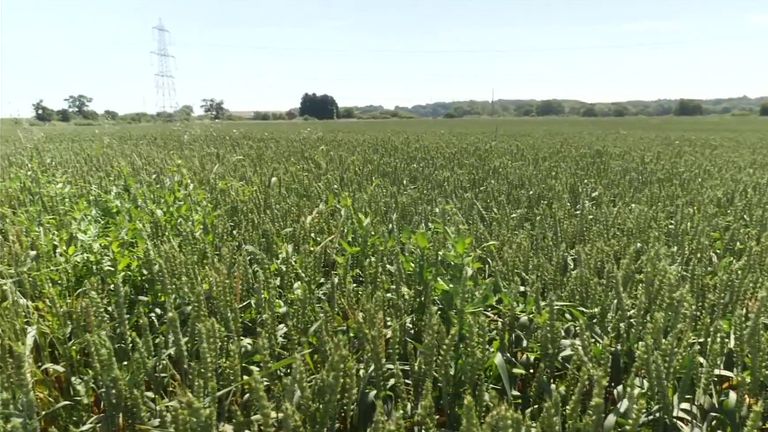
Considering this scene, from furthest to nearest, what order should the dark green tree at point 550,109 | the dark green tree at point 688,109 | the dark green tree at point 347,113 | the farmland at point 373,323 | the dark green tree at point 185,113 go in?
the dark green tree at point 550,109, the dark green tree at point 347,113, the dark green tree at point 688,109, the dark green tree at point 185,113, the farmland at point 373,323

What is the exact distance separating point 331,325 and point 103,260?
61.6 inches

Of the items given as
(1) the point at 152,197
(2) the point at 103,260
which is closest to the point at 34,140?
(1) the point at 152,197

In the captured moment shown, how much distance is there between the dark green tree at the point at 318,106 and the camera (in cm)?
7950

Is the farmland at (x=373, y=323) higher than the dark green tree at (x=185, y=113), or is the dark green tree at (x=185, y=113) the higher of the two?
the dark green tree at (x=185, y=113)

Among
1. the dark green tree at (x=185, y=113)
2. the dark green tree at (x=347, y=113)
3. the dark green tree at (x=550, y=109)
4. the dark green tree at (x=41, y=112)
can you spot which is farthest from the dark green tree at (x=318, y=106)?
the dark green tree at (x=185, y=113)

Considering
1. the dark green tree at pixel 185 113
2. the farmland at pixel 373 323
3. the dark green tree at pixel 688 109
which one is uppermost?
the dark green tree at pixel 688 109

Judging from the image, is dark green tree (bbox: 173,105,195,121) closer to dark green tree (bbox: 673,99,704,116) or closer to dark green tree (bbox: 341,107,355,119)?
dark green tree (bbox: 341,107,355,119)

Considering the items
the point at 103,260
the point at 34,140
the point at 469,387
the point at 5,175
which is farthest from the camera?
the point at 34,140

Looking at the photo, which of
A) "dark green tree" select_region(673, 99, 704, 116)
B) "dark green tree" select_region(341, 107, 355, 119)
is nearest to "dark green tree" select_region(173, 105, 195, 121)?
"dark green tree" select_region(341, 107, 355, 119)

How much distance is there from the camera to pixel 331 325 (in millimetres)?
1932

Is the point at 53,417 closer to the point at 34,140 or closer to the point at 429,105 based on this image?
the point at 34,140

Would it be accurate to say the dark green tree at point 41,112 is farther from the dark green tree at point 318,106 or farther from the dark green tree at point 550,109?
the dark green tree at point 550,109

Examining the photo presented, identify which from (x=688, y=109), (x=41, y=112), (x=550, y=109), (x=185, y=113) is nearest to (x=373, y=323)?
(x=185, y=113)

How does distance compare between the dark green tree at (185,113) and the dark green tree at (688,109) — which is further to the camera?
the dark green tree at (688,109)
